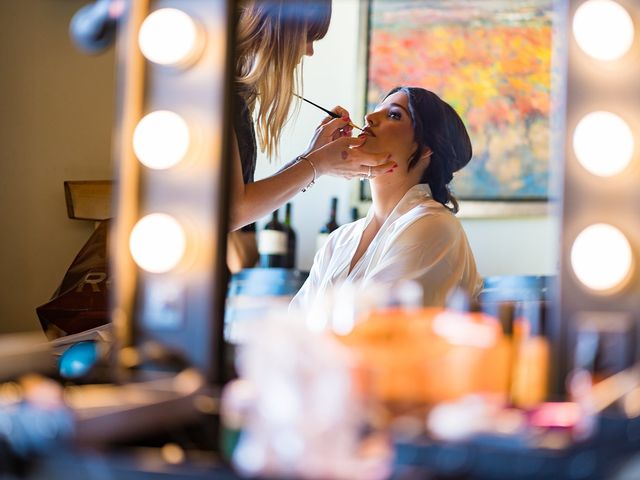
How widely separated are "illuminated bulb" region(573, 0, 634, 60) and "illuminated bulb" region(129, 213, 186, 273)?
1.65 feet

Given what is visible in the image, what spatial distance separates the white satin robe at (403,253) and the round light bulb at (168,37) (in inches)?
15.7

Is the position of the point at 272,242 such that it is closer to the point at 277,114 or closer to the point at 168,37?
the point at 277,114

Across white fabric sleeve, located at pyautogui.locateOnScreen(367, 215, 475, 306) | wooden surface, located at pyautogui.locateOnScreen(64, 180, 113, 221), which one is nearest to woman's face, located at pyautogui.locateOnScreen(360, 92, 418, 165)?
white fabric sleeve, located at pyautogui.locateOnScreen(367, 215, 475, 306)

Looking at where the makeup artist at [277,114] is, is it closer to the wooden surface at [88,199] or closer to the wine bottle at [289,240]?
the wine bottle at [289,240]

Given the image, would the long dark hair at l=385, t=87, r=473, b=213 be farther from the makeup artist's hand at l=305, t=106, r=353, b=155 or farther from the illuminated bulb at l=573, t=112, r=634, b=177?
the illuminated bulb at l=573, t=112, r=634, b=177

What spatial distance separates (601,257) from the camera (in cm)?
93

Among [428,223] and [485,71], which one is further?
[428,223]

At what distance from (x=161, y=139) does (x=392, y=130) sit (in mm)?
490

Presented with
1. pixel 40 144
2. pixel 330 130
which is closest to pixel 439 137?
pixel 330 130

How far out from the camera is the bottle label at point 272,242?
1.30 m

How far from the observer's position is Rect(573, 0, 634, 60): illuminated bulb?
0.96 m

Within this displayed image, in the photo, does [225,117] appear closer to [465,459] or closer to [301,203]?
[301,203]

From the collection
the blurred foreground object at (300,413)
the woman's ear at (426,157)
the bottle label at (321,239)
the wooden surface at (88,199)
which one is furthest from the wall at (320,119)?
the wooden surface at (88,199)

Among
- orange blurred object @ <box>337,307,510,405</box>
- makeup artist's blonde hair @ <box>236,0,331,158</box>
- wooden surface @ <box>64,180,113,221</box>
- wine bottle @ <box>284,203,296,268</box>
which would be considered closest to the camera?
orange blurred object @ <box>337,307,510,405</box>
